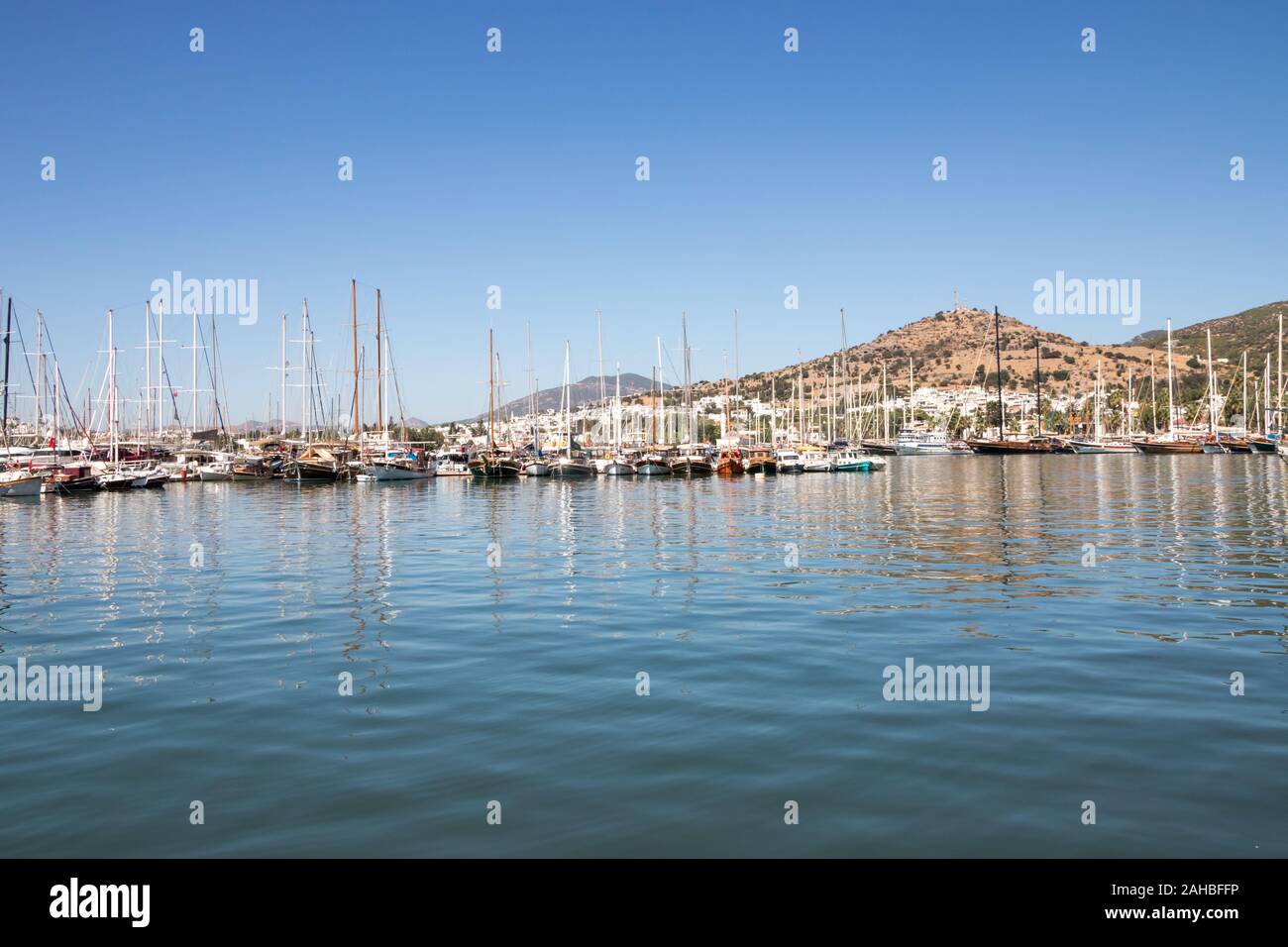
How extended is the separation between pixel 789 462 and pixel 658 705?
88.4 meters

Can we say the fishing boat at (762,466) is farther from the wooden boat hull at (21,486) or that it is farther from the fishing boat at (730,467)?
the wooden boat hull at (21,486)

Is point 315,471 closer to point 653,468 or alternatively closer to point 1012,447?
point 653,468

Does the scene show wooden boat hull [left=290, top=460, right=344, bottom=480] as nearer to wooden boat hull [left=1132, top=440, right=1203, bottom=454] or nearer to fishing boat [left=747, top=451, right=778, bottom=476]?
fishing boat [left=747, top=451, right=778, bottom=476]

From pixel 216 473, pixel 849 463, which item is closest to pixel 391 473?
pixel 216 473

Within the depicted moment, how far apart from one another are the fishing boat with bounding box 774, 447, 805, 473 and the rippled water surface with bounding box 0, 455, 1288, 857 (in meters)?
68.8

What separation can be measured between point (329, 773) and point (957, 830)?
5.51 m

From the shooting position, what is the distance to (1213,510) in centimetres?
3694

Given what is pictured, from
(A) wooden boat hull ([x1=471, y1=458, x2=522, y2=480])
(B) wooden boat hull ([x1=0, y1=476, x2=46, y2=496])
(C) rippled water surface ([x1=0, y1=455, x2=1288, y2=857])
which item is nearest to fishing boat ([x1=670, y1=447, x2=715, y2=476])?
(A) wooden boat hull ([x1=471, y1=458, x2=522, y2=480])

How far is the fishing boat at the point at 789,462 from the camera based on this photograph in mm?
96438
